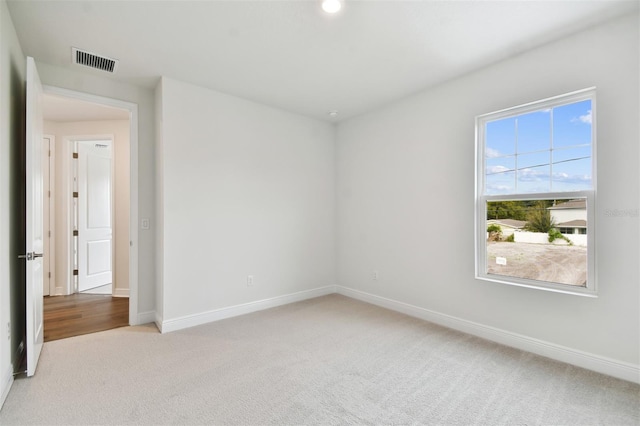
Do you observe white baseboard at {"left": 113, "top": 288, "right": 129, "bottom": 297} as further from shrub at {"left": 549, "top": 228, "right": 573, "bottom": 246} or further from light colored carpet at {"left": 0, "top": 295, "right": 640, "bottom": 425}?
shrub at {"left": 549, "top": 228, "right": 573, "bottom": 246}

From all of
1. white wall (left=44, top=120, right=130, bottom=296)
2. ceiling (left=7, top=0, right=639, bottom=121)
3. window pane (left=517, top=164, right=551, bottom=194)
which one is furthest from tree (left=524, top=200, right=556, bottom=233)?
white wall (left=44, top=120, right=130, bottom=296)

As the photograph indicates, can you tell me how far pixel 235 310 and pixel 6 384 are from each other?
199cm

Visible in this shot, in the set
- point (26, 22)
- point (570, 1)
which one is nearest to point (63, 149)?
point (26, 22)

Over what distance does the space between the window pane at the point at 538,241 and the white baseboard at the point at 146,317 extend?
3734mm

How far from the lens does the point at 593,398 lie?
80.4 inches

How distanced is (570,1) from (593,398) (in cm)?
273

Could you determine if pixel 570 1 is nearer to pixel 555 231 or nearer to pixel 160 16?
pixel 555 231

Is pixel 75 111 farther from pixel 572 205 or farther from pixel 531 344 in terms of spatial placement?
pixel 531 344

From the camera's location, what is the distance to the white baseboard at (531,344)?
2.27 meters

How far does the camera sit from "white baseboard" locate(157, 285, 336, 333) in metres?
3.25

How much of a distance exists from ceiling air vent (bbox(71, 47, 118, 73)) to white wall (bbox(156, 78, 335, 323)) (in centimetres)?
46

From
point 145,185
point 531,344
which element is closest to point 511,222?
point 531,344

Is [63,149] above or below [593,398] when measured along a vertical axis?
above

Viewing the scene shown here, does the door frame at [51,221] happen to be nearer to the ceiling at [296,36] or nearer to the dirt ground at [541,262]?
the ceiling at [296,36]
